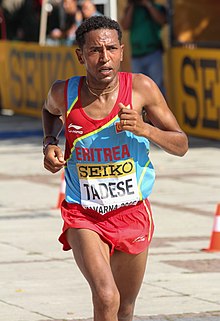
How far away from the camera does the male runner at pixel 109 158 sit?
19.6 feet

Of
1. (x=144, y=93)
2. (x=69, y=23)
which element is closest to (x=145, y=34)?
(x=69, y=23)

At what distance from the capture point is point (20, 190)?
13750 millimetres

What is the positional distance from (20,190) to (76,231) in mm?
7842

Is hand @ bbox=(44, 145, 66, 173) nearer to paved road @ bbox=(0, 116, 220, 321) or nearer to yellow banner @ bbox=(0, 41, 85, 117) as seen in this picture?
paved road @ bbox=(0, 116, 220, 321)

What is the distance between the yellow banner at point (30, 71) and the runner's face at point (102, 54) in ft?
49.5

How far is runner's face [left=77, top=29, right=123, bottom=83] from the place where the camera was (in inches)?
235

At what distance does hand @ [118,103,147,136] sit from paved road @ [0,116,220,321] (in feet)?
Answer: 6.79

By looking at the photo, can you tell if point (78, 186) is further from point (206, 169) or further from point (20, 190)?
point (206, 169)

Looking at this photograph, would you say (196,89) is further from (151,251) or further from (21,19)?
(21,19)

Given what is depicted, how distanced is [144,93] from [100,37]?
1.21 feet

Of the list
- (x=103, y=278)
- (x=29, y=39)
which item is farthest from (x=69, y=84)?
(x=29, y=39)

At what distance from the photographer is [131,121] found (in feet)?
18.5

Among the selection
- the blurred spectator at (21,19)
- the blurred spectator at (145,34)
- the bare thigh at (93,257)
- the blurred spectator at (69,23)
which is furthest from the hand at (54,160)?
the blurred spectator at (21,19)

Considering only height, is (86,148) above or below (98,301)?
above
